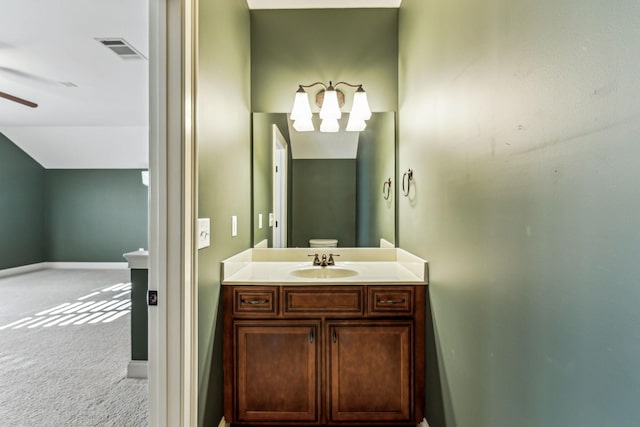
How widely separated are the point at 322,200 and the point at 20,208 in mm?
7110

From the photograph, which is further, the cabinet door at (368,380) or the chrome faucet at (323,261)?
the chrome faucet at (323,261)

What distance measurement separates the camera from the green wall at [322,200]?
246 cm

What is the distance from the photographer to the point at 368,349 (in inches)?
71.0

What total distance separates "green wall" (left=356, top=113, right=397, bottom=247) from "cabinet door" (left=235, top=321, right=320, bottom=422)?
863mm

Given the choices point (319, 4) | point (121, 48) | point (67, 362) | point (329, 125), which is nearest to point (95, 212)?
point (121, 48)

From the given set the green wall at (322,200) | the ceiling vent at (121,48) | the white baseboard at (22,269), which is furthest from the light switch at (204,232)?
the white baseboard at (22,269)

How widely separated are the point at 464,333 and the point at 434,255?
1.42 ft

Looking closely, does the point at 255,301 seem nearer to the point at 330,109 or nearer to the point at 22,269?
the point at 330,109

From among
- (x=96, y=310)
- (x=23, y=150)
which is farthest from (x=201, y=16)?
(x=23, y=150)

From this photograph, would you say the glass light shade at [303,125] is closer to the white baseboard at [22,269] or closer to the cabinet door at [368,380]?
the cabinet door at [368,380]

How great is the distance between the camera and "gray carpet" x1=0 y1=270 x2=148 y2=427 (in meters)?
2.04

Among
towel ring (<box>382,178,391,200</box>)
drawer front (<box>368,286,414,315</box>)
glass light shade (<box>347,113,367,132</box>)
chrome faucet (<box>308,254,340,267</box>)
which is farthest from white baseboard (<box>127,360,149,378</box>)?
glass light shade (<box>347,113,367,132</box>)

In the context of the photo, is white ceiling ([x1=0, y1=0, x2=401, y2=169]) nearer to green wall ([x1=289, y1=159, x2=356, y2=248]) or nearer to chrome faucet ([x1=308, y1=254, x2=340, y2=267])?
green wall ([x1=289, y1=159, x2=356, y2=248])

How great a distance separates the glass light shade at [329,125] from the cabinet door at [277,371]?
1317 millimetres
